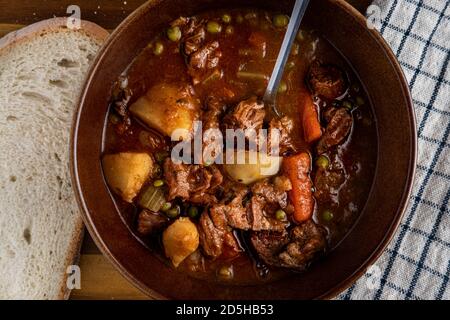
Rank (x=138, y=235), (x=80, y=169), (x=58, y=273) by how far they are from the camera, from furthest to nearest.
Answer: (x=58, y=273)
(x=138, y=235)
(x=80, y=169)

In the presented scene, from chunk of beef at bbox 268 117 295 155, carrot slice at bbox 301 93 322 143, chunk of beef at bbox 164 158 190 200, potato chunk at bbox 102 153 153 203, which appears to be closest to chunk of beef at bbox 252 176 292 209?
chunk of beef at bbox 268 117 295 155

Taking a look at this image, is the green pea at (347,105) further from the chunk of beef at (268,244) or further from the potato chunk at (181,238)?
the potato chunk at (181,238)

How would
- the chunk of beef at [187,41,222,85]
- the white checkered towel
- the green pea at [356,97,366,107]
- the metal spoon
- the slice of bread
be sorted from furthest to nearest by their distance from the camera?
the slice of bread, the white checkered towel, the green pea at [356,97,366,107], the chunk of beef at [187,41,222,85], the metal spoon

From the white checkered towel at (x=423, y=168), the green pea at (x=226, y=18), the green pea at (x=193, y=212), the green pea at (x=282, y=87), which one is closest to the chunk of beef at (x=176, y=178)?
the green pea at (x=193, y=212)

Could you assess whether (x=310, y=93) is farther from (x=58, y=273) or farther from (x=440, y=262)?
(x=58, y=273)

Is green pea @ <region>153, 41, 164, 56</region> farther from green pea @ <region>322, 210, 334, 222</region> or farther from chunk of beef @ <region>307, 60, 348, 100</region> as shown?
green pea @ <region>322, 210, 334, 222</region>

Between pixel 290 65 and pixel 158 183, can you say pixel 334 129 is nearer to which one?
pixel 290 65
